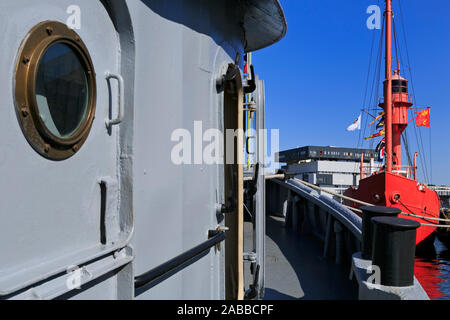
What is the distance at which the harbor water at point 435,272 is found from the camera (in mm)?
9953

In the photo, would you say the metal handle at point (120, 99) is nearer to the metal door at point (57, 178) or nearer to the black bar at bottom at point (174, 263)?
the metal door at point (57, 178)

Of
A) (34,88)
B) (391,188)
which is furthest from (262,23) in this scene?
(391,188)

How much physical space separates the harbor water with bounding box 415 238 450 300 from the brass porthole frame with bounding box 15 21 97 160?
34.5 feet

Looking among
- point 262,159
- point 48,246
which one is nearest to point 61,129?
point 48,246

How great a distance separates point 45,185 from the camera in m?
1.11

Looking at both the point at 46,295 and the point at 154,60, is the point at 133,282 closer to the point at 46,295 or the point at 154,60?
the point at 46,295

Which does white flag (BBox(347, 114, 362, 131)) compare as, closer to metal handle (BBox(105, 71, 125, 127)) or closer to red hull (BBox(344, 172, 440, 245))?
red hull (BBox(344, 172, 440, 245))

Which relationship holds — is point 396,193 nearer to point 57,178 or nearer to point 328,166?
point 57,178

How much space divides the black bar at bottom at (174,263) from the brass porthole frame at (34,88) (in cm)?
66

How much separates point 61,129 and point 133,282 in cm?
71

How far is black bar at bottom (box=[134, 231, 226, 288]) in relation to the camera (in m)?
1.55

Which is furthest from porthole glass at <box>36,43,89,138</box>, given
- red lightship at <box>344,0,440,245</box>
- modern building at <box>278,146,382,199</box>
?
modern building at <box>278,146,382,199</box>

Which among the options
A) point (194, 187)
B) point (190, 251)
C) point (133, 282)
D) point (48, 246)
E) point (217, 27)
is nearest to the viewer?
point (48, 246)

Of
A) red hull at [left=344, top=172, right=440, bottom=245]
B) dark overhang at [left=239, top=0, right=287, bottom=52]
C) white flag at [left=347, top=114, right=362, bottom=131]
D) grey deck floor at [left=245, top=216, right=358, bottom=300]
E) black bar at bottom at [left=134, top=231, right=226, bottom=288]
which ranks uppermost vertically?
white flag at [left=347, top=114, right=362, bottom=131]
